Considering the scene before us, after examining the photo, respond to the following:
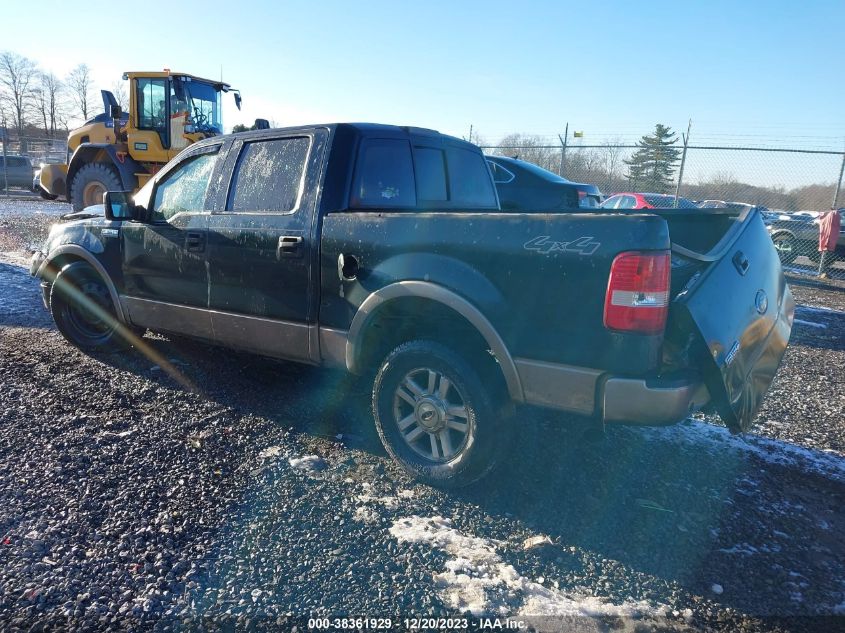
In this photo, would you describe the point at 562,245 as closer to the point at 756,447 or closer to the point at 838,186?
the point at 756,447

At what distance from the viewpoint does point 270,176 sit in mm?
3969

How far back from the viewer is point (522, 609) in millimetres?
2320

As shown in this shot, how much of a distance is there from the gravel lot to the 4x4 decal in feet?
4.46

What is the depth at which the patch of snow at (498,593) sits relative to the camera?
2.31 meters

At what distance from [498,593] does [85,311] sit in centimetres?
469

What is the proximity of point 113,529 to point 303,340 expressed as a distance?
149 cm

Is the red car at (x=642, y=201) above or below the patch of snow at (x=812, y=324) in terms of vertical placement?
above

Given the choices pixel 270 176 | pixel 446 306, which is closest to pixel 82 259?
pixel 270 176

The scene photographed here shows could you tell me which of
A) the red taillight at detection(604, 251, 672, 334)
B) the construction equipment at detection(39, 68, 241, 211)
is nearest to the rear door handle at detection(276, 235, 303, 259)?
the red taillight at detection(604, 251, 672, 334)

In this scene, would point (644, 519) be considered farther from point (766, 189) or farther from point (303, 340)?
point (766, 189)

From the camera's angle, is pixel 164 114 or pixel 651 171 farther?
pixel 651 171

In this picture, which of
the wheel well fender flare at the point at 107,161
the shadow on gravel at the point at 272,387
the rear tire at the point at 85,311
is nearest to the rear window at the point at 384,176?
the shadow on gravel at the point at 272,387

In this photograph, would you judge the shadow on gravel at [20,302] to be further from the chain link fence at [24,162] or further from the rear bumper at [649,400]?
the chain link fence at [24,162]

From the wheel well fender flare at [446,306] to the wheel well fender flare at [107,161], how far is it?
11.7 metres
